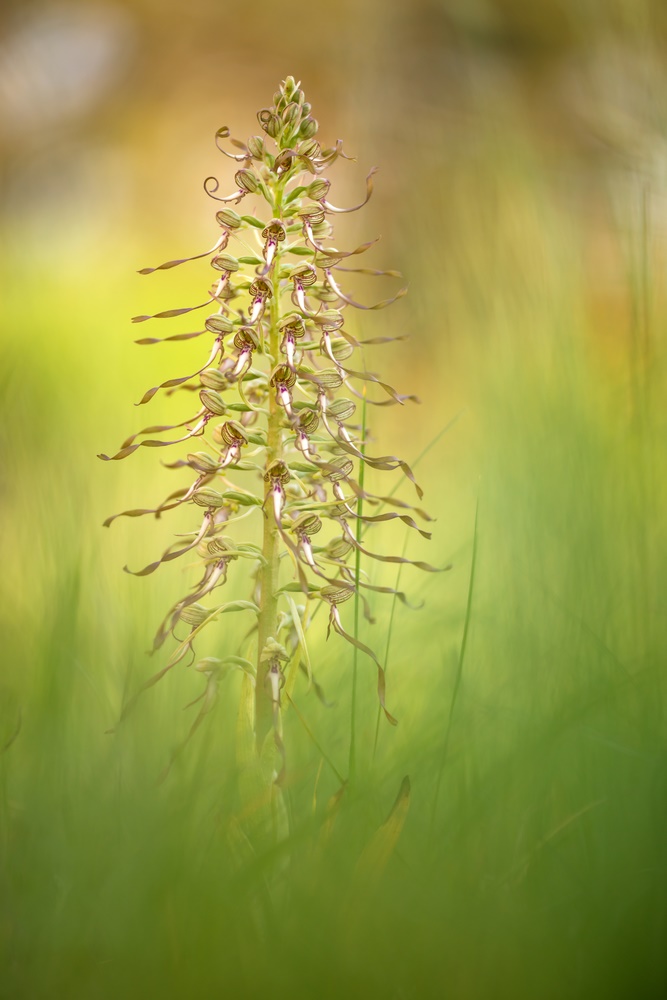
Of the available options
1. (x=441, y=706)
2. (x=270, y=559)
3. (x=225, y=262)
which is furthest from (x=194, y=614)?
(x=225, y=262)

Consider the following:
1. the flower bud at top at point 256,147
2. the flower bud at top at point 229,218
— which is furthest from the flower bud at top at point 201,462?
the flower bud at top at point 256,147

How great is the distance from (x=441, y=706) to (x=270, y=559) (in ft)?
1.21

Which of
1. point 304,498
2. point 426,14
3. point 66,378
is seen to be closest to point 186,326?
point 66,378

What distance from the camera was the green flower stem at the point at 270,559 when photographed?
998 millimetres

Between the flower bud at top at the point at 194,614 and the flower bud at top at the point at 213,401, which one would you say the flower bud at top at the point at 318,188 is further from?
the flower bud at top at the point at 194,614

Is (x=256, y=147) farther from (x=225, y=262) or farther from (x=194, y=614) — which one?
(x=194, y=614)

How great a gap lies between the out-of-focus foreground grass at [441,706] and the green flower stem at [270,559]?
0.07 m

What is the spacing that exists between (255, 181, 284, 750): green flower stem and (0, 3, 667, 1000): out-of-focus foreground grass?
67 mm

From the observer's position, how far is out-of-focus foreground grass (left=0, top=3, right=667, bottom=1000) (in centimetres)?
67

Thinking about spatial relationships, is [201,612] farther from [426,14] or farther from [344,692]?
[426,14]

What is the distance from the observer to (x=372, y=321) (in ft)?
4.66

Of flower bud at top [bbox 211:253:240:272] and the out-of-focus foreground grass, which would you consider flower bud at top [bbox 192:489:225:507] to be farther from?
flower bud at top [bbox 211:253:240:272]

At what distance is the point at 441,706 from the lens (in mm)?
1151

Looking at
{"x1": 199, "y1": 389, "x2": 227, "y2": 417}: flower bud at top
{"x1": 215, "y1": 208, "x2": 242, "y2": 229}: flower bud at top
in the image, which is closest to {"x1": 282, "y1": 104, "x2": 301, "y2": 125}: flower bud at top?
{"x1": 215, "y1": 208, "x2": 242, "y2": 229}: flower bud at top
